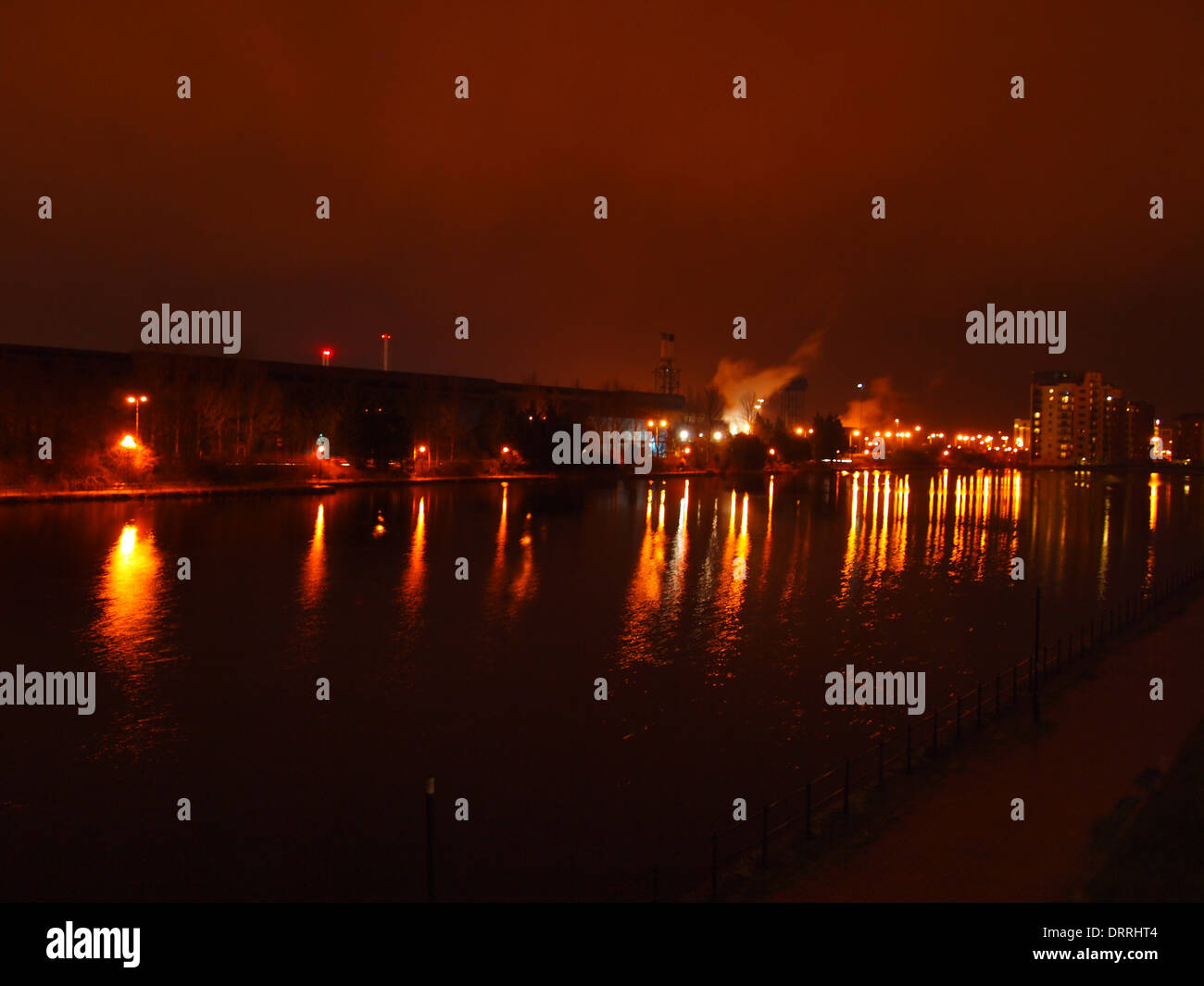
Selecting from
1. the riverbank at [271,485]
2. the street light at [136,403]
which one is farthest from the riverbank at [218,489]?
the street light at [136,403]

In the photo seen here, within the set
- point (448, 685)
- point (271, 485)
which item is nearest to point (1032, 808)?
point (448, 685)

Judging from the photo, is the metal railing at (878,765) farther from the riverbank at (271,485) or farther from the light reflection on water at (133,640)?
the riverbank at (271,485)

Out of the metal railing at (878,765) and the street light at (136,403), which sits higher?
the street light at (136,403)

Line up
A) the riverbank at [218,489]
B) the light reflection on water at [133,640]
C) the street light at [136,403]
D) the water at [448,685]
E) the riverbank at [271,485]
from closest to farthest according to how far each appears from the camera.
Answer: the water at [448,685]
the light reflection on water at [133,640]
the riverbank at [218,489]
the riverbank at [271,485]
the street light at [136,403]

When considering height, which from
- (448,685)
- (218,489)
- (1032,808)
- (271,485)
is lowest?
(448,685)

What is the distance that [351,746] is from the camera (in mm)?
10008

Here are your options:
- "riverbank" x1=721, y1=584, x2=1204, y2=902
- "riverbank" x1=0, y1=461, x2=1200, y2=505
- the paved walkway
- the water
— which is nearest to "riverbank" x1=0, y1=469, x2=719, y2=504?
"riverbank" x1=0, y1=461, x2=1200, y2=505

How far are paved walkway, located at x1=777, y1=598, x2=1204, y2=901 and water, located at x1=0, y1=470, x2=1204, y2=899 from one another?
1529 mm

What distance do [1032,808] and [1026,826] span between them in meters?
0.46

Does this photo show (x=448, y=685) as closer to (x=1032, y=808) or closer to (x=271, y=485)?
(x=1032, y=808)

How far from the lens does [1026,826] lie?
7.30 metres

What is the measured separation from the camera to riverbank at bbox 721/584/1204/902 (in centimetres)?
629

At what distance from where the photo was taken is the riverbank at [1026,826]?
629 cm

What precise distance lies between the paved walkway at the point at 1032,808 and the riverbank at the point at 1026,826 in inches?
0.6
